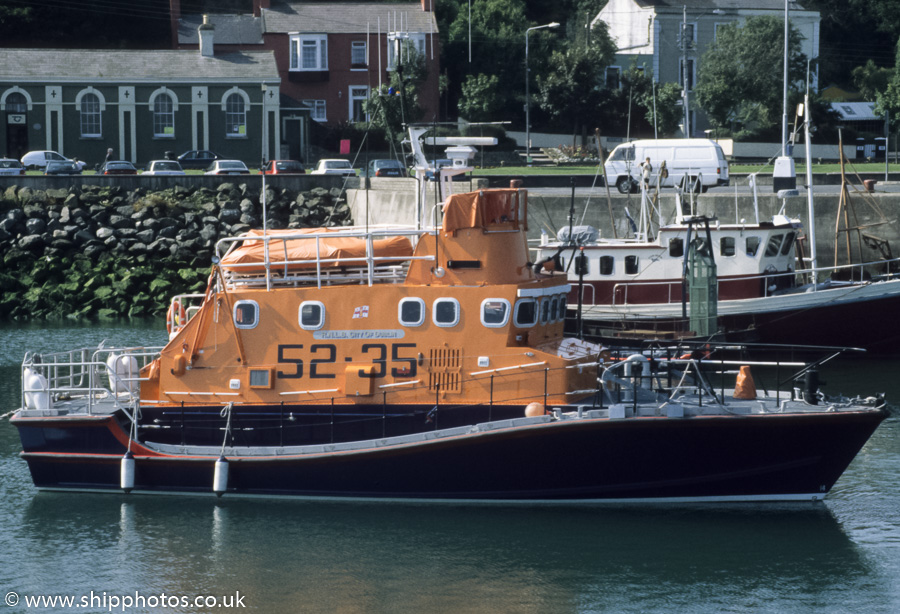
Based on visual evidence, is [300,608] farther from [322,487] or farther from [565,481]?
[565,481]

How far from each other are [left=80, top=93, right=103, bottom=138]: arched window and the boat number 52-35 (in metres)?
37.4

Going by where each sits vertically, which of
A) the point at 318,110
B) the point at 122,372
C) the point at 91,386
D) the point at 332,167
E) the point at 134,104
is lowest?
the point at 91,386

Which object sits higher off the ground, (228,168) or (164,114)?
(164,114)

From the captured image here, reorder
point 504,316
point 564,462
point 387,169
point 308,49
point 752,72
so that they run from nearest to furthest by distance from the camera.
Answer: point 564,462 → point 504,316 → point 387,169 → point 752,72 → point 308,49

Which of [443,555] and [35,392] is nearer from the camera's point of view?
[443,555]

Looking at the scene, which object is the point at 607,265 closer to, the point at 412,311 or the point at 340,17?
the point at 412,311

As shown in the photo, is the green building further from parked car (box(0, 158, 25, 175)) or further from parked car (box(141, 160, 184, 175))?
parked car (box(141, 160, 184, 175))

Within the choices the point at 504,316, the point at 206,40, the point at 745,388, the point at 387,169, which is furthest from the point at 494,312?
the point at 206,40

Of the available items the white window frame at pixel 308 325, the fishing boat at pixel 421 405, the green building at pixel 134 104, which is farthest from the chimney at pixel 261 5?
the white window frame at pixel 308 325

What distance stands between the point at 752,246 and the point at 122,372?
593 inches

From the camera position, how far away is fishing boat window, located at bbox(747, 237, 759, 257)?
965 inches

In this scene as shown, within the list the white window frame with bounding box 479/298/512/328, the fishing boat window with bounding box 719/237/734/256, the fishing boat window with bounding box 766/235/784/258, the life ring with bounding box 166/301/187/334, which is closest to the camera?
the white window frame with bounding box 479/298/512/328

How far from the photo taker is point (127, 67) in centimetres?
4797

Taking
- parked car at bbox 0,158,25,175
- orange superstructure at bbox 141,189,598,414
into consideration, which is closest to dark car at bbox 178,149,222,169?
parked car at bbox 0,158,25,175
